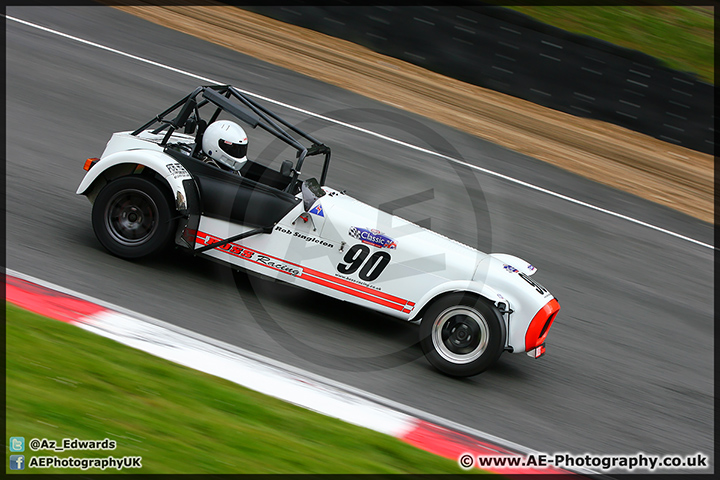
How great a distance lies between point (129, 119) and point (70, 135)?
1.07m

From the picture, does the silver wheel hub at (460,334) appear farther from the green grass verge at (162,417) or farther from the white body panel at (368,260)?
the green grass verge at (162,417)

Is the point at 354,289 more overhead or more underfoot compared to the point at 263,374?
more overhead

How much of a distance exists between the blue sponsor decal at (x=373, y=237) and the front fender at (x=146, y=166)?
4.65 feet

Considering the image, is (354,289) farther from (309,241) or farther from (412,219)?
(412,219)

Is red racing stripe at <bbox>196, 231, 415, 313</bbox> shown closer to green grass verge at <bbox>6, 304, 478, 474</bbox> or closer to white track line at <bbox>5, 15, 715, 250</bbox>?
green grass verge at <bbox>6, 304, 478, 474</bbox>

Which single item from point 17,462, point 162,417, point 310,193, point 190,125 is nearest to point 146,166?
point 190,125

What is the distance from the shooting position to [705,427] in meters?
6.08

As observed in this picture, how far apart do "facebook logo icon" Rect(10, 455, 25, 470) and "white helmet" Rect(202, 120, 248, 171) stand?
3305 mm

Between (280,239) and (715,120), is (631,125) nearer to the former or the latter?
(715,120)

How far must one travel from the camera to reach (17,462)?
3520 mm

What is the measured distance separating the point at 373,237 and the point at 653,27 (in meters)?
11.1

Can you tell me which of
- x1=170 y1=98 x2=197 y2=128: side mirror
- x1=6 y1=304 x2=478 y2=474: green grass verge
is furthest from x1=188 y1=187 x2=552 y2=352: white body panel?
x1=6 y1=304 x2=478 y2=474: green grass verge

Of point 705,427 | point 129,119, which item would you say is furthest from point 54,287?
point 705,427

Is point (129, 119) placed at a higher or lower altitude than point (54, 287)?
higher
